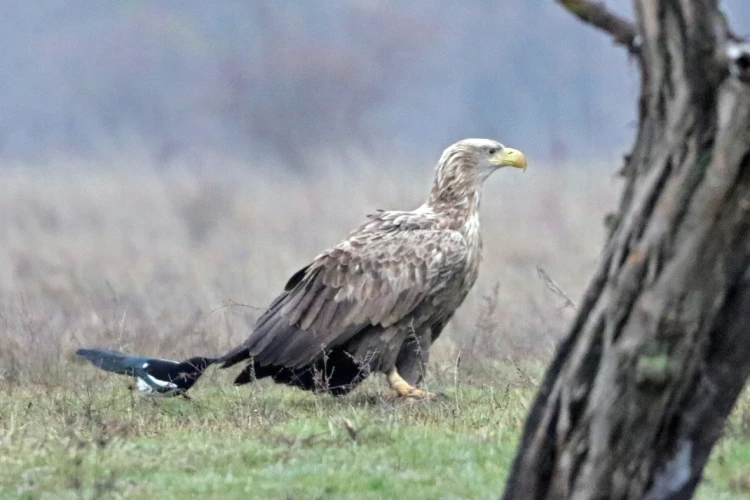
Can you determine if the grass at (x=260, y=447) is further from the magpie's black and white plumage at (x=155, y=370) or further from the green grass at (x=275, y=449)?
the magpie's black and white plumage at (x=155, y=370)

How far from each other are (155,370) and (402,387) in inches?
62.9

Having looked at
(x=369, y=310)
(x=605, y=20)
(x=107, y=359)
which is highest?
(x=605, y=20)

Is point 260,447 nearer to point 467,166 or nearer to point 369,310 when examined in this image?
point 369,310

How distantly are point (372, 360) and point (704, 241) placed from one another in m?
5.05

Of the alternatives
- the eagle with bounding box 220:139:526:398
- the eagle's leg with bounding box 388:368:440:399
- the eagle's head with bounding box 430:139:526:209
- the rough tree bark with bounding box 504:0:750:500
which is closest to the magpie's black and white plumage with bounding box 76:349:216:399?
the eagle with bounding box 220:139:526:398

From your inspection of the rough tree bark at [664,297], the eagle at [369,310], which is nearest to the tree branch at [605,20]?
the rough tree bark at [664,297]

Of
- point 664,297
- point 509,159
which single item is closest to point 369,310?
point 509,159

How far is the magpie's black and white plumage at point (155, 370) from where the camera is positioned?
30.2 ft

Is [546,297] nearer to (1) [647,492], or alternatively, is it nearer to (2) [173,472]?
(2) [173,472]

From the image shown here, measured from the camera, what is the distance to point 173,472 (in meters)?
6.48

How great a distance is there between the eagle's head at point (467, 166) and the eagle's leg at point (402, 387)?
1286 millimetres

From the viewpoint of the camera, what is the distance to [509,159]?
10156 mm

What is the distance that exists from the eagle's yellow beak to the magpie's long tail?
285cm

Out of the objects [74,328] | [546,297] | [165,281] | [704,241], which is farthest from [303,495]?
[165,281]
